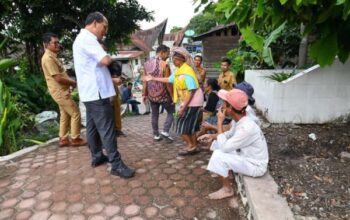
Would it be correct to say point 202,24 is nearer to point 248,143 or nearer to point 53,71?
point 53,71

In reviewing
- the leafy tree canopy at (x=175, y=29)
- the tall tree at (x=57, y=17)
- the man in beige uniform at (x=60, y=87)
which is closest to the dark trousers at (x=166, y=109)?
the man in beige uniform at (x=60, y=87)

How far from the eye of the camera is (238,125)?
2764 mm

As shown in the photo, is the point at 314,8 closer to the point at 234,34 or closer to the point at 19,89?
the point at 19,89

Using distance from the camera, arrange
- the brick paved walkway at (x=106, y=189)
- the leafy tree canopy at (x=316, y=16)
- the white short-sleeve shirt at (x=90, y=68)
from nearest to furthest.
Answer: the leafy tree canopy at (x=316, y=16) < the brick paved walkway at (x=106, y=189) < the white short-sleeve shirt at (x=90, y=68)

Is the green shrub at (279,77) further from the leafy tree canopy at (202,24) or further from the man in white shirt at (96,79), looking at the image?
the leafy tree canopy at (202,24)

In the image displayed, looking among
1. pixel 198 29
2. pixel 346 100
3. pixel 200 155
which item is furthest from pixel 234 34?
pixel 198 29

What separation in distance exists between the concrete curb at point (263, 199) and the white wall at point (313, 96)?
2.13 m

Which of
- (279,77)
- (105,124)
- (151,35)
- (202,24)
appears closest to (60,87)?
(105,124)

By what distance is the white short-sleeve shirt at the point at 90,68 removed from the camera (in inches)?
117

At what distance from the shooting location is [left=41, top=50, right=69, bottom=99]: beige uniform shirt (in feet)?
13.4

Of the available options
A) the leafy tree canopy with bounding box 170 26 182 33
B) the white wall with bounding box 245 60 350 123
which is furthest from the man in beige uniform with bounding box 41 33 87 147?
the leafy tree canopy with bounding box 170 26 182 33

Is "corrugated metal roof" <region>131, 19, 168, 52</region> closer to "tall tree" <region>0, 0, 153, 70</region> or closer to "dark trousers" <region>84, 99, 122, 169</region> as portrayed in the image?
"tall tree" <region>0, 0, 153, 70</region>

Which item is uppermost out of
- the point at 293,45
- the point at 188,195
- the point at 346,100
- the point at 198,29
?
the point at 198,29

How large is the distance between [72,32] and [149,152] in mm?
6700
